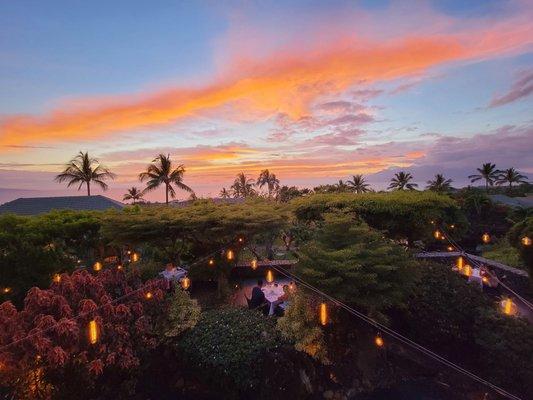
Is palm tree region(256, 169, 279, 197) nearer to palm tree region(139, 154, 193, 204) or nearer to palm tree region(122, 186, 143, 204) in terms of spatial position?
palm tree region(122, 186, 143, 204)

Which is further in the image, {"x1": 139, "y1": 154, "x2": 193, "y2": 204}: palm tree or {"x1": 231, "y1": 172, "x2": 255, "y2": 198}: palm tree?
{"x1": 231, "y1": 172, "x2": 255, "y2": 198}: palm tree

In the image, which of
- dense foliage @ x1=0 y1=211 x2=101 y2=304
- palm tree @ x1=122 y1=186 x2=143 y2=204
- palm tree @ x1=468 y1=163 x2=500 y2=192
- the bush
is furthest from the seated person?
palm tree @ x1=468 y1=163 x2=500 y2=192

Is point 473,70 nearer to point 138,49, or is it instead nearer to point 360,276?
point 360,276

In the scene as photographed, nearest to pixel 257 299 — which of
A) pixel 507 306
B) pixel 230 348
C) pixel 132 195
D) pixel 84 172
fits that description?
pixel 230 348

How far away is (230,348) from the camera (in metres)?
10.0

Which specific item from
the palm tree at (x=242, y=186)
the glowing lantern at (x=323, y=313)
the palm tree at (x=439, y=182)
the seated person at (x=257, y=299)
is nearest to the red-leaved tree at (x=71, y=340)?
the seated person at (x=257, y=299)

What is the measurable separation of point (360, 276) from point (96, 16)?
39.9 ft

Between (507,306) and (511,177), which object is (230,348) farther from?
(511,177)

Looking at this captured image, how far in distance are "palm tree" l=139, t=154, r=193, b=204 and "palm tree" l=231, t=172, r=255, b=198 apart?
3006 centimetres

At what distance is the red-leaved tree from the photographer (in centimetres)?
806

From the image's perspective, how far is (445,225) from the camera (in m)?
21.8

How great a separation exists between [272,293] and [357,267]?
16.3 ft

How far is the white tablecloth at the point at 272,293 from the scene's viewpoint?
13629 millimetres

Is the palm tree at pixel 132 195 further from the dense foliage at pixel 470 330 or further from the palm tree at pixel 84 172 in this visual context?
the dense foliage at pixel 470 330
